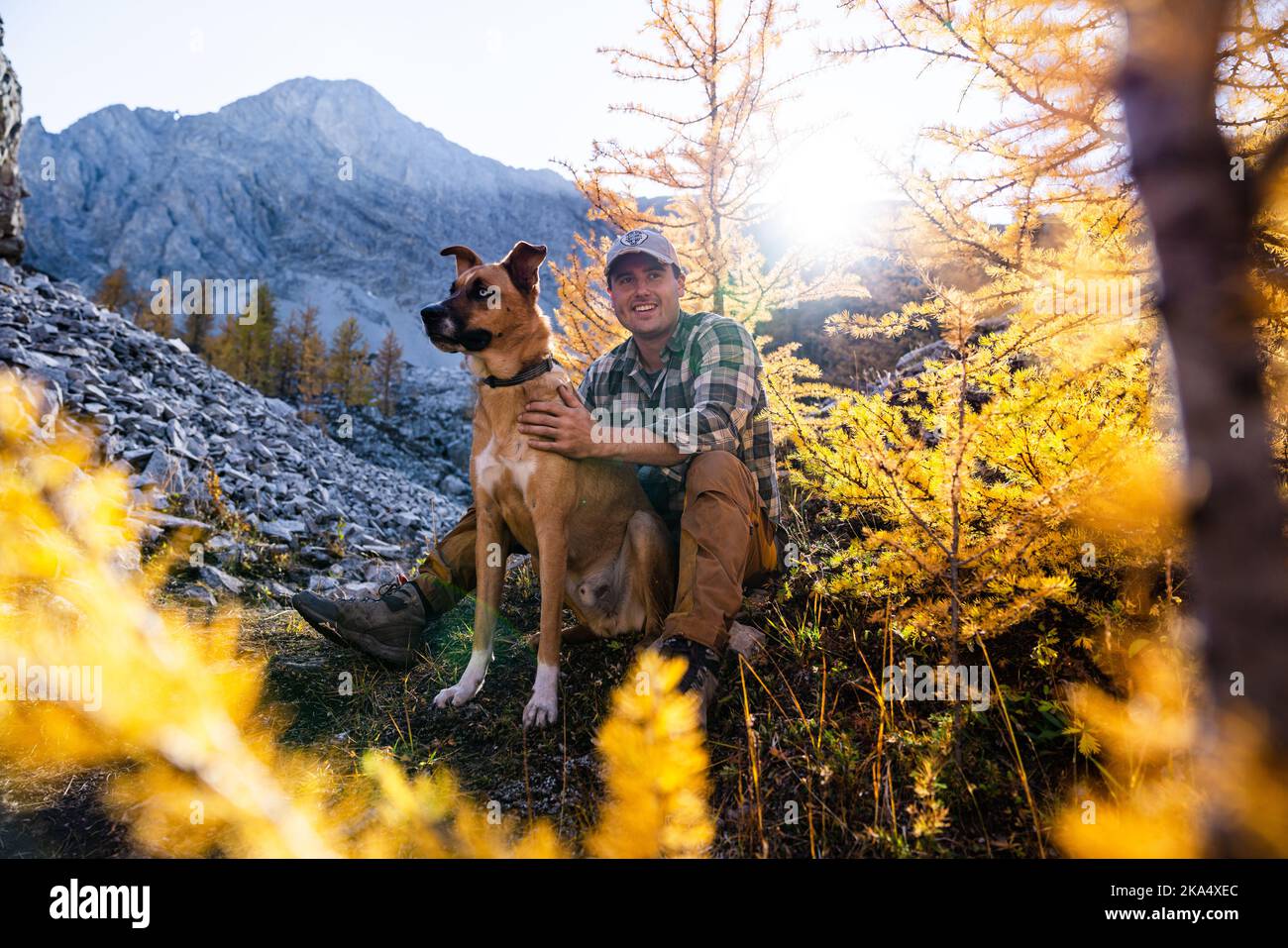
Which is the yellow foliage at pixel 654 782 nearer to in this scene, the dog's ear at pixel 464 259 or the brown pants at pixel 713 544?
the brown pants at pixel 713 544

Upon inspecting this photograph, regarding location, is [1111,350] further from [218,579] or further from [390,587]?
A: [218,579]

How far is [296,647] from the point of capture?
374cm

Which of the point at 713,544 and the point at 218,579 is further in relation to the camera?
the point at 218,579

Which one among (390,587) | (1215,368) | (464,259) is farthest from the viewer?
(390,587)

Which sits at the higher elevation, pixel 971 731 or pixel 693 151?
pixel 693 151

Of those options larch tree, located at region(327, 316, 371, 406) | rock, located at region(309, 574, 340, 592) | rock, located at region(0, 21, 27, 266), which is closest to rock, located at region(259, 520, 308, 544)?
rock, located at region(309, 574, 340, 592)

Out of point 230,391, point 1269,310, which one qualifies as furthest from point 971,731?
point 230,391

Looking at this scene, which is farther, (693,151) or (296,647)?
(693,151)

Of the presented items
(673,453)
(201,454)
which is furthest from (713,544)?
(201,454)

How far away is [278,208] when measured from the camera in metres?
105

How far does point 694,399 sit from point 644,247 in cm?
95

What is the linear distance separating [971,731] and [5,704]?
298cm
